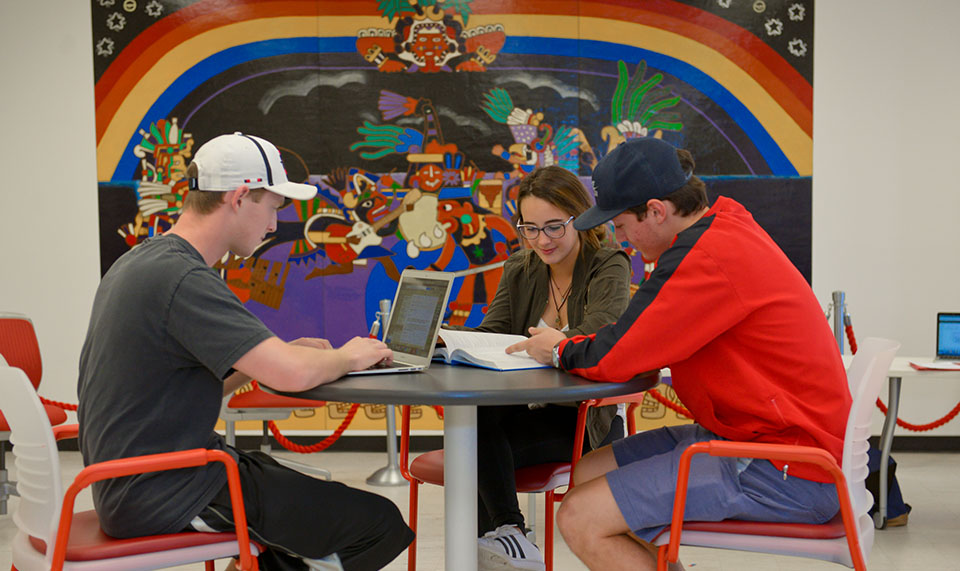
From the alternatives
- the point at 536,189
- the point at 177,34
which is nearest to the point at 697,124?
the point at 536,189

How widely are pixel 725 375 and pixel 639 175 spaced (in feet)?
1.64

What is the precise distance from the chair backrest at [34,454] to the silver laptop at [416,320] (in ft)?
2.18

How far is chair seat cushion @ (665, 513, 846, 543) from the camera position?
1928 millimetres

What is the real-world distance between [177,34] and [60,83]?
78 cm

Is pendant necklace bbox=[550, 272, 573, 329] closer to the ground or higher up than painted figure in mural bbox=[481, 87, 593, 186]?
closer to the ground

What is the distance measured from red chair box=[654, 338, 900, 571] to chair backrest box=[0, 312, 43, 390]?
3.57 meters

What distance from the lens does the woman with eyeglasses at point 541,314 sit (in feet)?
8.11

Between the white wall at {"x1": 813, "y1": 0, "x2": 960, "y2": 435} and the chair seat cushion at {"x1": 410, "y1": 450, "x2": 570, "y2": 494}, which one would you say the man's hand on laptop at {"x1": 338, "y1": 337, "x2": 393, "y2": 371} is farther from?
the white wall at {"x1": 813, "y1": 0, "x2": 960, "y2": 435}

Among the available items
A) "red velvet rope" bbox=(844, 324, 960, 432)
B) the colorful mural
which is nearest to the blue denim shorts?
"red velvet rope" bbox=(844, 324, 960, 432)

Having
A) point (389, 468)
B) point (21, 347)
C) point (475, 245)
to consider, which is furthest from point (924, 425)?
point (21, 347)

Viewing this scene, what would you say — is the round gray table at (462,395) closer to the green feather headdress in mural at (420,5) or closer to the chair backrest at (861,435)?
the chair backrest at (861,435)

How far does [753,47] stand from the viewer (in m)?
5.25

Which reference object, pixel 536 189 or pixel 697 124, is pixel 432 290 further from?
pixel 697 124

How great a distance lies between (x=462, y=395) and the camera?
5.93 ft
